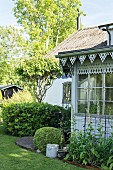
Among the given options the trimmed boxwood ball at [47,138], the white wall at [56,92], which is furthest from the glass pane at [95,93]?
the white wall at [56,92]

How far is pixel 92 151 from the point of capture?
19.2 ft

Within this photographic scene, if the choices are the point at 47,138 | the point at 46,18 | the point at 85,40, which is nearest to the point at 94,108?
the point at 47,138

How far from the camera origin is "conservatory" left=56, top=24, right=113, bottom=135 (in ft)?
22.3

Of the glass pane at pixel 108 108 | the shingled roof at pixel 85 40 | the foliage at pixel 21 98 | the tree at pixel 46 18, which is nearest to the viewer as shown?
the glass pane at pixel 108 108

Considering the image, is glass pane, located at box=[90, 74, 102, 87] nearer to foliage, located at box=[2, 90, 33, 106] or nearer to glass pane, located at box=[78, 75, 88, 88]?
glass pane, located at box=[78, 75, 88, 88]

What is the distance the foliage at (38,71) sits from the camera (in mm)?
13336

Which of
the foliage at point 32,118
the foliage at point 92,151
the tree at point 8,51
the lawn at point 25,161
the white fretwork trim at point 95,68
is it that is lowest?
the lawn at point 25,161

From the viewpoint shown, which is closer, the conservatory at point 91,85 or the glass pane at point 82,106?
the conservatory at point 91,85

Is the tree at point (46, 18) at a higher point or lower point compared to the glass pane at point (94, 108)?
higher

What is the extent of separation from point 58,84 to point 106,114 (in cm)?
1216

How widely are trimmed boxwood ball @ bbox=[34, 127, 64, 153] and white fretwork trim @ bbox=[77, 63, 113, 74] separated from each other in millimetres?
1926

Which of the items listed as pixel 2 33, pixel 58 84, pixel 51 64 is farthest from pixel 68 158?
pixel 2 33

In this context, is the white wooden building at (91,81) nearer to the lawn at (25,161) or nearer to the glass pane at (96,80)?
the glass pane at (96,80)

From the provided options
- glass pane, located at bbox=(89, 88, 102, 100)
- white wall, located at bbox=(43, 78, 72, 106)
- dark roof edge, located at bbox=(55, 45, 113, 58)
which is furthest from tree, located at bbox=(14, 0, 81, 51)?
glass pane, located at bbox=(89, 88, 102, 100)
